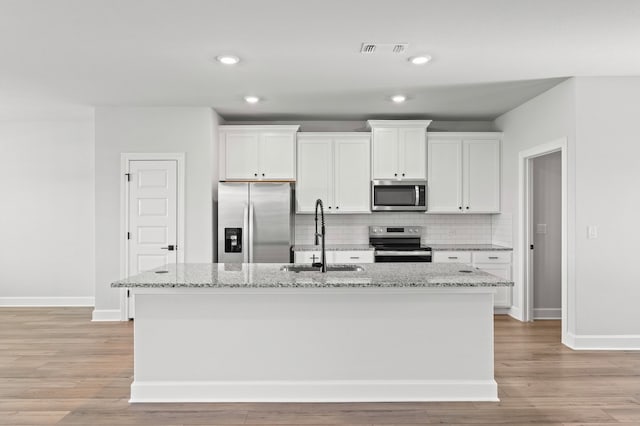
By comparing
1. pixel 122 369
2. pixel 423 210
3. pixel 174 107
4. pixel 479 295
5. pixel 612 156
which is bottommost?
pixel 122 369

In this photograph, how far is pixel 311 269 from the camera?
11.0 ft

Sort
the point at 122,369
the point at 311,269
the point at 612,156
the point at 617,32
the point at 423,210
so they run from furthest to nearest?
1. the point at 423,210
2. the point at 612,156
3. the point at 122,369
4. the point at 311,269
5. the point at 617,32

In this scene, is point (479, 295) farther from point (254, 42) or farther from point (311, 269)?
point (254, 42)

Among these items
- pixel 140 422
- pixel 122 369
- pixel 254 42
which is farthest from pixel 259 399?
pixel 254 42

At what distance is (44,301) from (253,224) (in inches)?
135

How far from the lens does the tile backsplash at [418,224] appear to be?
6.11 metres

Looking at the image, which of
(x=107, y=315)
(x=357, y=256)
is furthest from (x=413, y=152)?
(x=107, y=315)

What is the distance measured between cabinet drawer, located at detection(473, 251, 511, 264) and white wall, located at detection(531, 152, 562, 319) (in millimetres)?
339

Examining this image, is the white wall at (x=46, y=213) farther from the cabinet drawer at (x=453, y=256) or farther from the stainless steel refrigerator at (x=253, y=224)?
the cabinet drawer at (x=453, y=256)

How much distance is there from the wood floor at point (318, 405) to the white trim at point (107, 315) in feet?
2.55

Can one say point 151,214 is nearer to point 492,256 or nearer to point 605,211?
point 492,256

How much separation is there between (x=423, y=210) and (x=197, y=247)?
2.92 metres

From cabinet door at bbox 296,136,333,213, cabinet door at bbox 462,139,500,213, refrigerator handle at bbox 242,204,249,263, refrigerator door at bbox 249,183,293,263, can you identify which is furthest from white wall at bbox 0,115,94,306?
cabinet door at bbox 462,139,500,213

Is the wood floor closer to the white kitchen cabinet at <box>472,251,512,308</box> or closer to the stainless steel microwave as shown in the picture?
the white kitchen cabinet at <box>472,251,512,308</box>
